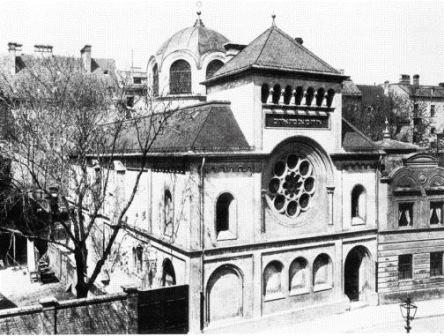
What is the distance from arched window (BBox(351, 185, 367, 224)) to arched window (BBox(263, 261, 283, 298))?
653cm

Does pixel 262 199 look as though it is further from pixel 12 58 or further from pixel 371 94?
pixel 371 94

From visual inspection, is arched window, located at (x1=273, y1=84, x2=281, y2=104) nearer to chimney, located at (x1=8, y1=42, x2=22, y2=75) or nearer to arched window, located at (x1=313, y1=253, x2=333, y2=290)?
arched window, located at (x1=313, y1=253, x2=333, y2=290)

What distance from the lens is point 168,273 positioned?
23.5 metres

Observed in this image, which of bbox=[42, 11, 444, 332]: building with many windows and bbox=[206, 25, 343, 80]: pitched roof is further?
bbox=[206, 25, 343, 80]: pitched roof

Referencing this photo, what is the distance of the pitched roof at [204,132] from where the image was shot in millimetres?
21422

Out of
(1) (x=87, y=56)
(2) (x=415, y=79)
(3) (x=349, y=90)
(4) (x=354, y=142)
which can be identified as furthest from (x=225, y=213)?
(2) (x=415, y=79)

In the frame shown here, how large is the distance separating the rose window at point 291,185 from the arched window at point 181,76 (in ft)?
39.9

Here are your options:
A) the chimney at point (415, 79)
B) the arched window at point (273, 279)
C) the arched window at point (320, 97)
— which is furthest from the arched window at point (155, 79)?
the chimney at point (415, 79)

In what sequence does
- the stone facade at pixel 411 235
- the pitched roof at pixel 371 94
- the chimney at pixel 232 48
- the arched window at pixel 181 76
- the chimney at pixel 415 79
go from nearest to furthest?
the stone facade at pixel 411 235, the chimney at pixel 232 48, the arched window at pixel 181 76, the pitched roof at pixel 371 94, the chimney at pixel 415 79

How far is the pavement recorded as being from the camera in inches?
904

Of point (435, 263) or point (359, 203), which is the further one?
point (435, 263)

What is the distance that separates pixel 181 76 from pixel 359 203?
16137mm

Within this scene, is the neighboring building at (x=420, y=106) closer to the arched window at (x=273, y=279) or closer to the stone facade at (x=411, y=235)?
the stone facade at (x=411, y=235)

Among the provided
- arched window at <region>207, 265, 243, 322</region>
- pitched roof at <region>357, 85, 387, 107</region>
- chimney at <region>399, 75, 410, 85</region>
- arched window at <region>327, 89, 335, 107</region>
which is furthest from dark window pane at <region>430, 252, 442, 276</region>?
chimney at <region>399, 75, 410, 85</region>
